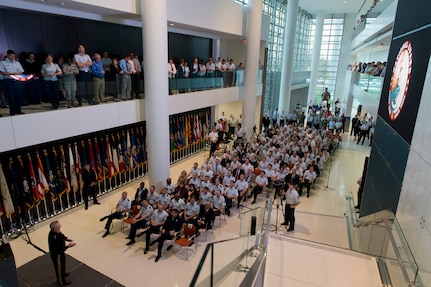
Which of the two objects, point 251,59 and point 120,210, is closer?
point 120,210

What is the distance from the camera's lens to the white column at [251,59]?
1739 centimetres

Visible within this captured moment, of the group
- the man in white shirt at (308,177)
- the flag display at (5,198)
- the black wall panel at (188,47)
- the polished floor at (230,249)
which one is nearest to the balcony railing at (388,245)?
the polished floor at (230,249)

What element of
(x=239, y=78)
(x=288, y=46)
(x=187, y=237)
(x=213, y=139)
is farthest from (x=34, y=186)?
(x=288, y=46)

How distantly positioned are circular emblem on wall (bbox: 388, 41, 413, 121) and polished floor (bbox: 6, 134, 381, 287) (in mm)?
3848

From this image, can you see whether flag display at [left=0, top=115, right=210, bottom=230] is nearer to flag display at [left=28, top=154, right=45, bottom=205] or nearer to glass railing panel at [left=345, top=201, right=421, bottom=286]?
flag display at [left=28, top=154, right=45, bottom=205]

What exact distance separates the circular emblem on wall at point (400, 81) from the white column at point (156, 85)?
7545mm

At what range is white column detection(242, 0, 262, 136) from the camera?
57.1 feet

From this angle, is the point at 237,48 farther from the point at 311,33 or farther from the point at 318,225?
the point at 311,33

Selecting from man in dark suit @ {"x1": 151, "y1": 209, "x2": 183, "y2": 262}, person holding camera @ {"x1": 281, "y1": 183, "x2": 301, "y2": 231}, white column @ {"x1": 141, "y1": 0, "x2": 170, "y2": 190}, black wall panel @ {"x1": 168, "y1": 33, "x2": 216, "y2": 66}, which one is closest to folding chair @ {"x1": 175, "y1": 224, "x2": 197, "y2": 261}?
man in dark suit @ {"x1": 151, "y1": 209, "x2": 183, "y2": 262}

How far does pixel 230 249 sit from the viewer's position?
5.20 metres

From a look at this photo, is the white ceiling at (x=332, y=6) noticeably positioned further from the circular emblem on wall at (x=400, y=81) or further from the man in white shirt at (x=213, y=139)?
the circular emblem on wall at (x=400, y=81)

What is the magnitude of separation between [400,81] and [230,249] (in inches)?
243

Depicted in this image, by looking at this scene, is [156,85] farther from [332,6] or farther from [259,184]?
[332,6]

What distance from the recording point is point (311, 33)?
39312mm
